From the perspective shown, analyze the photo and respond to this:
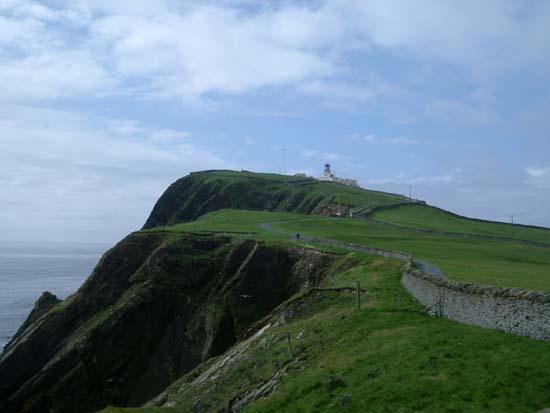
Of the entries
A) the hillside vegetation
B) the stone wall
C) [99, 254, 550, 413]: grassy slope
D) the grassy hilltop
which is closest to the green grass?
the grassy hilltop

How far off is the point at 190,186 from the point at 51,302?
94.5 m

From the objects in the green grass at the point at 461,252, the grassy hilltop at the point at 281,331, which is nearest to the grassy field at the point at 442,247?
the green grass at the point at 461,252

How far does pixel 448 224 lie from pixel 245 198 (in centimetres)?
6479

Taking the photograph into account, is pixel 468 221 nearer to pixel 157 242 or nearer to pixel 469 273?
pixel 157 242

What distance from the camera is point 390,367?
19969mm

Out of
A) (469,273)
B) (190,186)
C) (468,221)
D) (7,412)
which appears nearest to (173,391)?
(469,273)

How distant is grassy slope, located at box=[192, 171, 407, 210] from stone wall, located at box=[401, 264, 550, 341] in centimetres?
10446

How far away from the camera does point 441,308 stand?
2748 centimetres

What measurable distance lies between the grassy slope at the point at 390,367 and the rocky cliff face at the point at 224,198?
115265mm

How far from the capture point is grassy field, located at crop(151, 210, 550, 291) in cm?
3800

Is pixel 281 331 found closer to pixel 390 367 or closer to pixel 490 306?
pixel 490 306

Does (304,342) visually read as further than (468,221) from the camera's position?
No

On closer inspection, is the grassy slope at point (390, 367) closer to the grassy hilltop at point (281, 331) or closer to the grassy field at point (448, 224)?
the grassy hilltop at point (281, 331)

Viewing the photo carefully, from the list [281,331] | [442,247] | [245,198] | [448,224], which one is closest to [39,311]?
[442,247]
